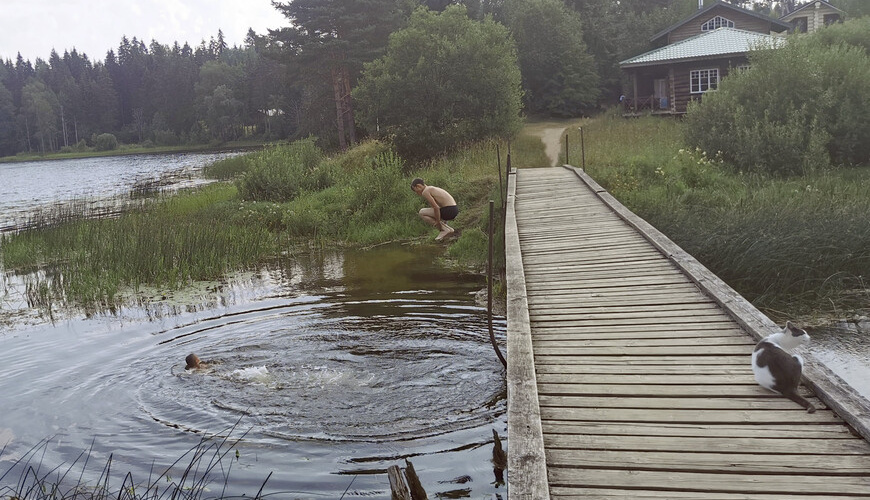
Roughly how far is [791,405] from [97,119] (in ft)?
368

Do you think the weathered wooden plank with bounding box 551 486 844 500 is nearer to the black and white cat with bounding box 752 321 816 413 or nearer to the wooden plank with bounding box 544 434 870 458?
the wooden plank with bounding box 544 434 870 458

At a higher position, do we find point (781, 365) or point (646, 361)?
point (781, 365)

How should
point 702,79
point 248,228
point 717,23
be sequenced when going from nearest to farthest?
point 248,228
point 702,79
point 717,23

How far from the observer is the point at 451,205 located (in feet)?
47.2

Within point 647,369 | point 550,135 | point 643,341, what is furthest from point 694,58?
point 647,369

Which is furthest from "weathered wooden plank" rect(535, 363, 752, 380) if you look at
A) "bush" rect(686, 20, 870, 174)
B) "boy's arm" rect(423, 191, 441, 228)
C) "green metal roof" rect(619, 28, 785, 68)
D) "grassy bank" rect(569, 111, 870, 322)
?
"green metal roof" rect(619, 28, 785, 68)

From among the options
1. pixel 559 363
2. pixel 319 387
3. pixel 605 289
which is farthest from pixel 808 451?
pixel 319 387

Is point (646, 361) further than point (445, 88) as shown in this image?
No

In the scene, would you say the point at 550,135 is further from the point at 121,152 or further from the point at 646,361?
the point at 121,152

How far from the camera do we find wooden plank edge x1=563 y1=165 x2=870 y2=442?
167 inches

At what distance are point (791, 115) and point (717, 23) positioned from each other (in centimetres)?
2616

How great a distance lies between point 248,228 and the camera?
57.6 ft

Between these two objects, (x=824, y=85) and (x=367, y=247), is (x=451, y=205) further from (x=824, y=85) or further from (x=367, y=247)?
(x=824, y=85)

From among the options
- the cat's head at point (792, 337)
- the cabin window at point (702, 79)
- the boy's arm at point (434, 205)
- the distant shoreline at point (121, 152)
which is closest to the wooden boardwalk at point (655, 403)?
the cat's head at point (792, 337)
